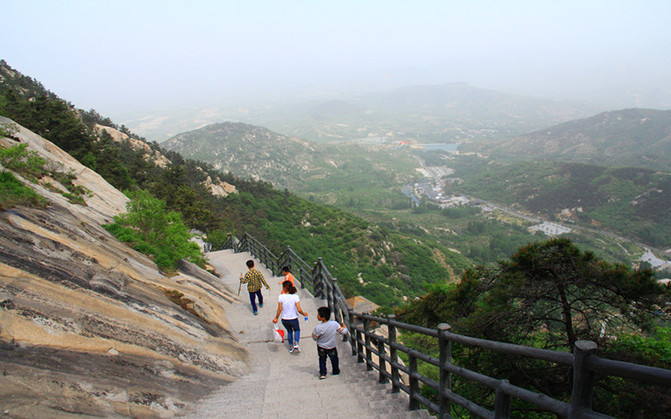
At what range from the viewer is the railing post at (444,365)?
3389mm

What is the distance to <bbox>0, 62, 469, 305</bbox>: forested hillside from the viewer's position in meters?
22.3

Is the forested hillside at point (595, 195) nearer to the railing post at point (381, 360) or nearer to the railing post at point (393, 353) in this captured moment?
the railing post at point (381, 360)

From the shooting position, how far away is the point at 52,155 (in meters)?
14.9

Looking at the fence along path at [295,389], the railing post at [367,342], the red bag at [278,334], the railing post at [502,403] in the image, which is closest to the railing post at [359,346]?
the fence along path at [295,389]

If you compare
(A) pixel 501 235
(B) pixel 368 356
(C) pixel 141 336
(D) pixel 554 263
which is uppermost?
(D) pixel 554 263

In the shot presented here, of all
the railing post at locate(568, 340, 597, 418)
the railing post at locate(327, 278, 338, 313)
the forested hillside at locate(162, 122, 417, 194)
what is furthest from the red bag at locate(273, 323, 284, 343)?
the forested hillside at locate(162, 122, 417, 194)

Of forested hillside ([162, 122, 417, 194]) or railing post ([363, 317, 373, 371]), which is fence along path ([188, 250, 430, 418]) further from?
forested hillside ([162, 122, 417, 194])

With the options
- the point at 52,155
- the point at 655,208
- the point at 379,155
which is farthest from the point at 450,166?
the point at 52,155

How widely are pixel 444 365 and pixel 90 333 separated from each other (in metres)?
4.04

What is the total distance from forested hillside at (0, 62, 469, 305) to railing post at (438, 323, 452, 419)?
19.1 meters

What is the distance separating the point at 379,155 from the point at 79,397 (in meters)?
178

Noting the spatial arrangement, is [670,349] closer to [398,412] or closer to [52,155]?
[398,412]

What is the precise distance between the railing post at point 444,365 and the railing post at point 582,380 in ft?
4.76

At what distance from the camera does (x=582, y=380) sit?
191 centimetres
